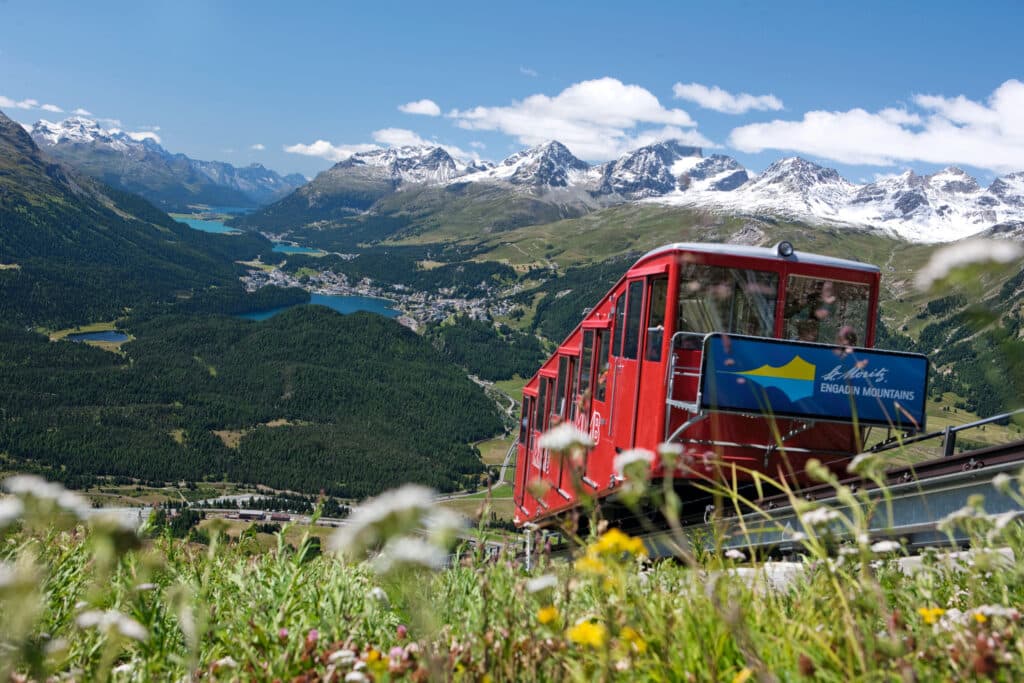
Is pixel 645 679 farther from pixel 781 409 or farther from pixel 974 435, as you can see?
pixel 974 435

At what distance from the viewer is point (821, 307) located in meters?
11.2

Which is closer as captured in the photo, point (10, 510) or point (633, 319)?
point (10, 510)

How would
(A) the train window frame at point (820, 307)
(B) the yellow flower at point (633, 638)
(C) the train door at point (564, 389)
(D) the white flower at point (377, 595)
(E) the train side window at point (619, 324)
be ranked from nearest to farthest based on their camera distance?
(B) the yellow flower at point (633, 638), (D) the white flower at point (377, 595), (A) the train window frame at point (820, 307), (E) the train side window at point (619, 324), (C) the train door at point (564, 389)

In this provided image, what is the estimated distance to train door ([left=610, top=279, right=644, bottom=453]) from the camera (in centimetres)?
1184

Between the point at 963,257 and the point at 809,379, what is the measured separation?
8283 mm

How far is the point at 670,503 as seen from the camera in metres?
2.16

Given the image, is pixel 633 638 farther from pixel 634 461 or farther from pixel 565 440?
pixel 565 440

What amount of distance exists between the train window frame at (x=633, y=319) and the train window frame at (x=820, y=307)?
212 cm

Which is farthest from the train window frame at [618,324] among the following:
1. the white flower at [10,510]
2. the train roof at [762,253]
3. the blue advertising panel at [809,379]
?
the white flower at [10,510]

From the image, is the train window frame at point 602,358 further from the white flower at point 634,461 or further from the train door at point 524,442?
the white flower at point 634,461

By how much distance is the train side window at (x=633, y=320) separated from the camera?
11914 millimetres

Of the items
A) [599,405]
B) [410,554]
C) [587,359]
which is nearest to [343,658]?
[410,554]

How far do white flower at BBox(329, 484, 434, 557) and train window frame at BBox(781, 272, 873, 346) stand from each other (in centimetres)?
1011

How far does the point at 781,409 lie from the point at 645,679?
7.61 metres
